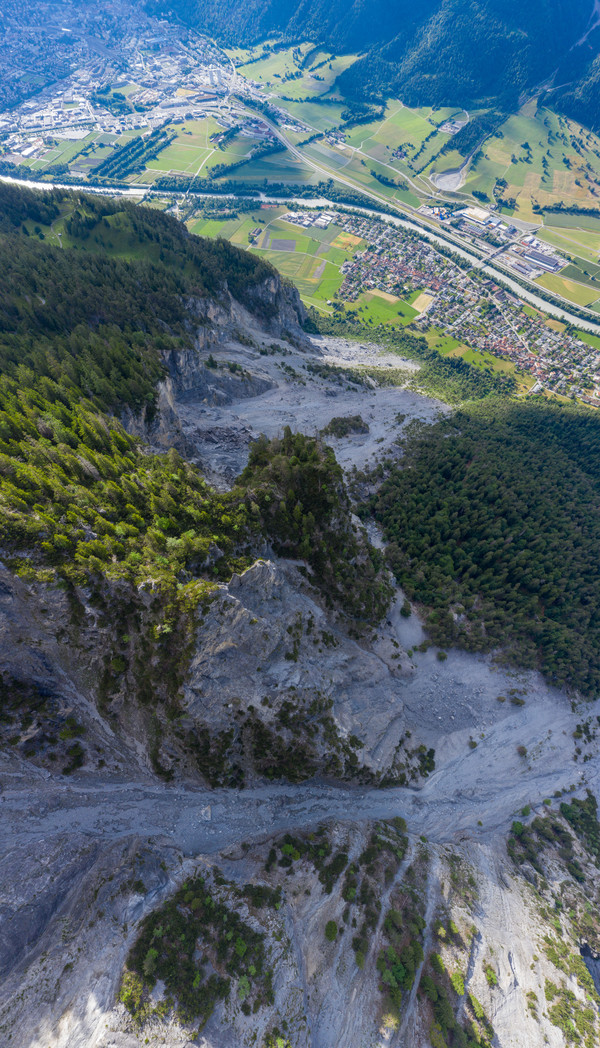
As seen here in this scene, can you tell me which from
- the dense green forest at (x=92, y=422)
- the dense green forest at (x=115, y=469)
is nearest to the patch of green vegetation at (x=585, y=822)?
the dense green forest at (x=115, y=469)

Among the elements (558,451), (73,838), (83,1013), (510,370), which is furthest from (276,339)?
(83,1013)

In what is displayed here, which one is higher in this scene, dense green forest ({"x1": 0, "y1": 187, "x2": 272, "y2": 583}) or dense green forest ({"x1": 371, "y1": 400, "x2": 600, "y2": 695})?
dense green forest ({"x1": 0, "y1": 187, "x2": 272, "y2": 583})

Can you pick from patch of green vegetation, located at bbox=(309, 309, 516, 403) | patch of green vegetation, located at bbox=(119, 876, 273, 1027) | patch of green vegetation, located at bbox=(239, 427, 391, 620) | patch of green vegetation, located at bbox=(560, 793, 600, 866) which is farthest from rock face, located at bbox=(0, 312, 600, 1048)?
patch of green vegetation, located at bbox=(309, 309, 516, 403)

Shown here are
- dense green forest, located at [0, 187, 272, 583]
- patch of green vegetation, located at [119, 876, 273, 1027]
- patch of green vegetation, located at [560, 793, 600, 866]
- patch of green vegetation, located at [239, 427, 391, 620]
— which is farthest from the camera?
patch of green vegetation, located at [560, 793, 600, 866]

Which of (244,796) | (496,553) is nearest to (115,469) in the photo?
(244,796)

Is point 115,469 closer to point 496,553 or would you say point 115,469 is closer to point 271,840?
point 271,840

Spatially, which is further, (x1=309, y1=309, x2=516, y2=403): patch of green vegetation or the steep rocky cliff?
(x1=309, y1=309, x2=516, y2=403): patch of green vegetation

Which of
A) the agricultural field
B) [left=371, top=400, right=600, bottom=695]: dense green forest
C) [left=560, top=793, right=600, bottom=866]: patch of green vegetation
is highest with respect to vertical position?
the agricultural field

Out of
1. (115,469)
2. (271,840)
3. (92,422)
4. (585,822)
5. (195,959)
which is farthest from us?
(585,822)

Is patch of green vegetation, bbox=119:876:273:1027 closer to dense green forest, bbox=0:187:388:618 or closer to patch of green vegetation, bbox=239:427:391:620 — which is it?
dense green forest, bbox=0:187:388:618
